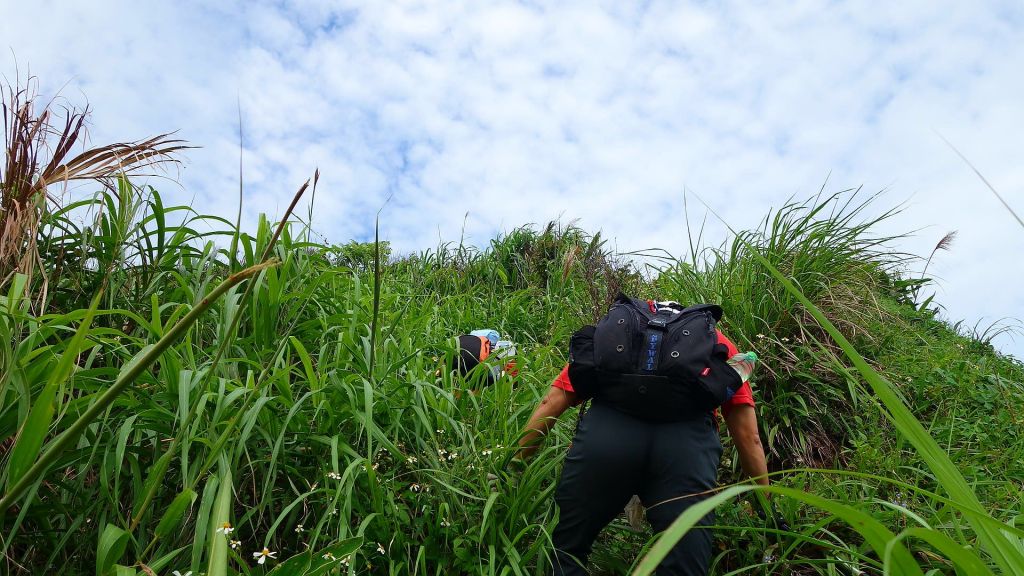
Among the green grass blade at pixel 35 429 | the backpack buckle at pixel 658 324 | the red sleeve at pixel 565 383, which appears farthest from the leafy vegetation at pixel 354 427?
the backpack buckle at pixel 658 324

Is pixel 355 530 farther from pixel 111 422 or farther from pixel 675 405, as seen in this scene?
pixel 675 405

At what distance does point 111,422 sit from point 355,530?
3.72 feet

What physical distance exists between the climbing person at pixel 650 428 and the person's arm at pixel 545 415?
18cm

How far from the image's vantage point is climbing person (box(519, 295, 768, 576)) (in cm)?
285

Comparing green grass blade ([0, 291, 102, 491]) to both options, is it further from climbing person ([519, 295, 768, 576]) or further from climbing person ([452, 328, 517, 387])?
climbing person ([452, 328, 517, 387])

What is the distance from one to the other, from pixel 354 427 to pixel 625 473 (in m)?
1.29

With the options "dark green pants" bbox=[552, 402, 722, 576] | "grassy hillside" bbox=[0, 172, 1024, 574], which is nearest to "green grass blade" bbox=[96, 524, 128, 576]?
"grassy hillside" bbox=[0, 172, 1024, 574]

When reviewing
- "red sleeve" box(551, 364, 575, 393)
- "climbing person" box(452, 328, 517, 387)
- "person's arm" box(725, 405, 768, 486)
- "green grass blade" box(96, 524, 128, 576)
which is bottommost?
"green grass blade" box(96, 524, 128, 576)

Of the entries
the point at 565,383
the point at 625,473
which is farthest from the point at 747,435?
the point at 565,383

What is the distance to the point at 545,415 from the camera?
3250 millimetres

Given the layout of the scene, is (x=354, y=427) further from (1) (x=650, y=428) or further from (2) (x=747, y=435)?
(2) (x=747, y=435)

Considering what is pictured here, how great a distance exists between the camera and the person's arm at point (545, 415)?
10.6 feet

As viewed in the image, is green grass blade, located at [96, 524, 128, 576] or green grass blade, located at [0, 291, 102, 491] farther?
green grass blade, located at [96, 524, 128, 576]

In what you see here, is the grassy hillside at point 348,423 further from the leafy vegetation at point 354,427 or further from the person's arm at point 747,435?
the person's arm at point 747,435
